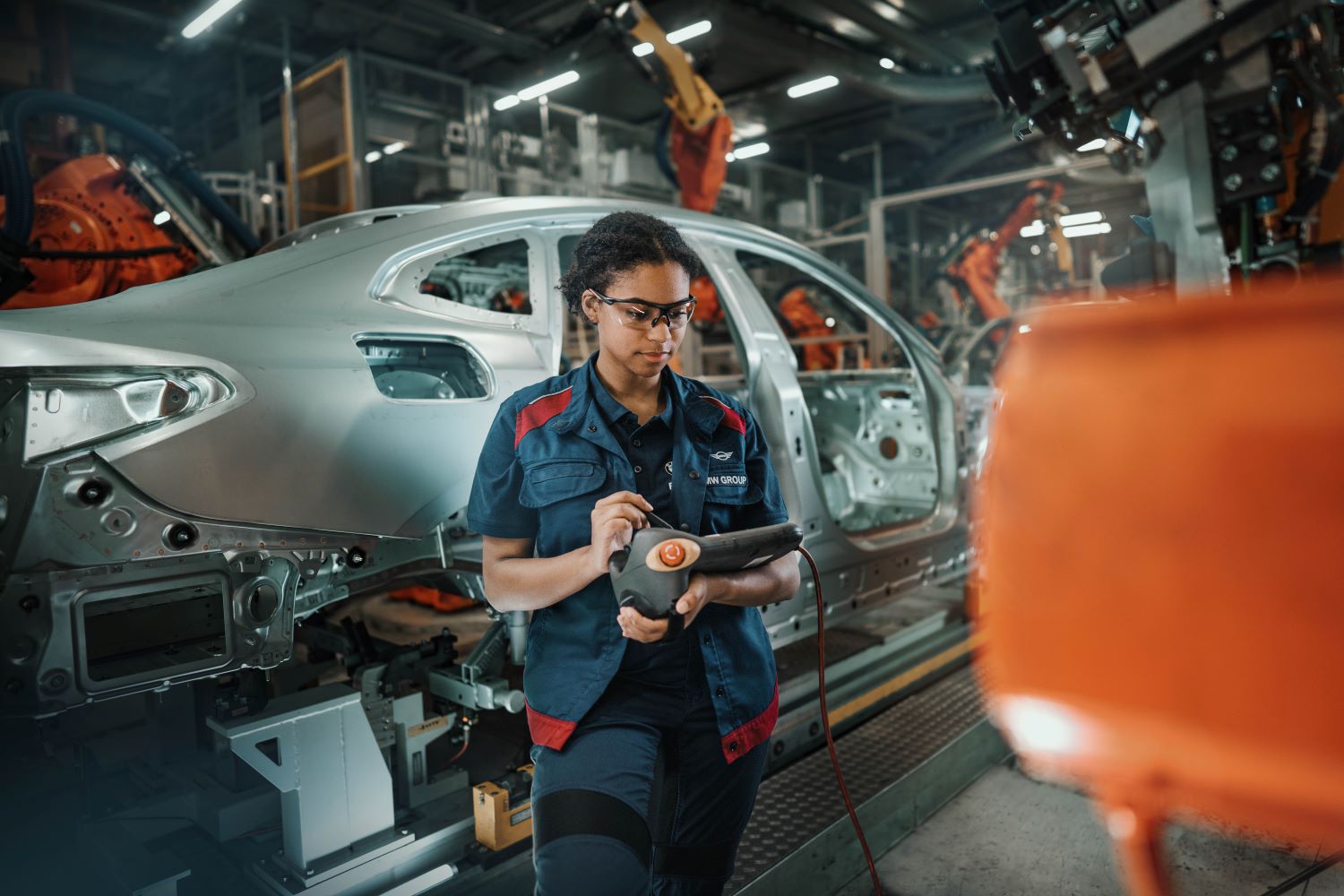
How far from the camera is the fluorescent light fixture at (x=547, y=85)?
375 inches

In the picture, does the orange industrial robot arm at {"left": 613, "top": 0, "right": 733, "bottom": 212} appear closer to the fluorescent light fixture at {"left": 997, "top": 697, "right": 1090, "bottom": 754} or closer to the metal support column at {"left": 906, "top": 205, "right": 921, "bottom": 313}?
the fluorescent light fixture at {"left": 997, "top": 697, "right": 1090, "bottom": 754}

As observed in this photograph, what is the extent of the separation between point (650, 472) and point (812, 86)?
36.1ft

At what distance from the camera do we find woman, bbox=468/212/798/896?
1.44 m

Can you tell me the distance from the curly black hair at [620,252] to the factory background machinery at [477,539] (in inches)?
24.9

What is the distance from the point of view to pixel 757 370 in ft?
9.76

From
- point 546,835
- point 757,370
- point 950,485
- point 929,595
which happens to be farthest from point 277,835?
point 929,595

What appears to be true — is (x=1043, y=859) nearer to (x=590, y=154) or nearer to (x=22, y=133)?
(x=22, y=133)

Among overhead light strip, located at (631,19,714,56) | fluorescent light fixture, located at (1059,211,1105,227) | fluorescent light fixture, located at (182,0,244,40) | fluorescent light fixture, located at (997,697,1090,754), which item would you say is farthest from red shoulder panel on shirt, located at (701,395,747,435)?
fluorescent light fixture, located at (1059,211,1105,227)

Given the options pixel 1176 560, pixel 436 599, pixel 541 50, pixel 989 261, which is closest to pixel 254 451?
pixel 1176 560

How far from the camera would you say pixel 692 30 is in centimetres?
895

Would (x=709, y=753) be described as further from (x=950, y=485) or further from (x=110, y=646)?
(x=950, y=485)

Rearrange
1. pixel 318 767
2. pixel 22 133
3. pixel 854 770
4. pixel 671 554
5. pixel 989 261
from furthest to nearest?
pixel 989 261, pixel 22 133, pixel 854 770, pixel 318 767, pixel 671 554

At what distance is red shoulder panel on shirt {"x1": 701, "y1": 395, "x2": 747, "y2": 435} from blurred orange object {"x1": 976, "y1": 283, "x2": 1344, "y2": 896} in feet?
2.16

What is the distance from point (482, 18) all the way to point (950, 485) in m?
8.53
